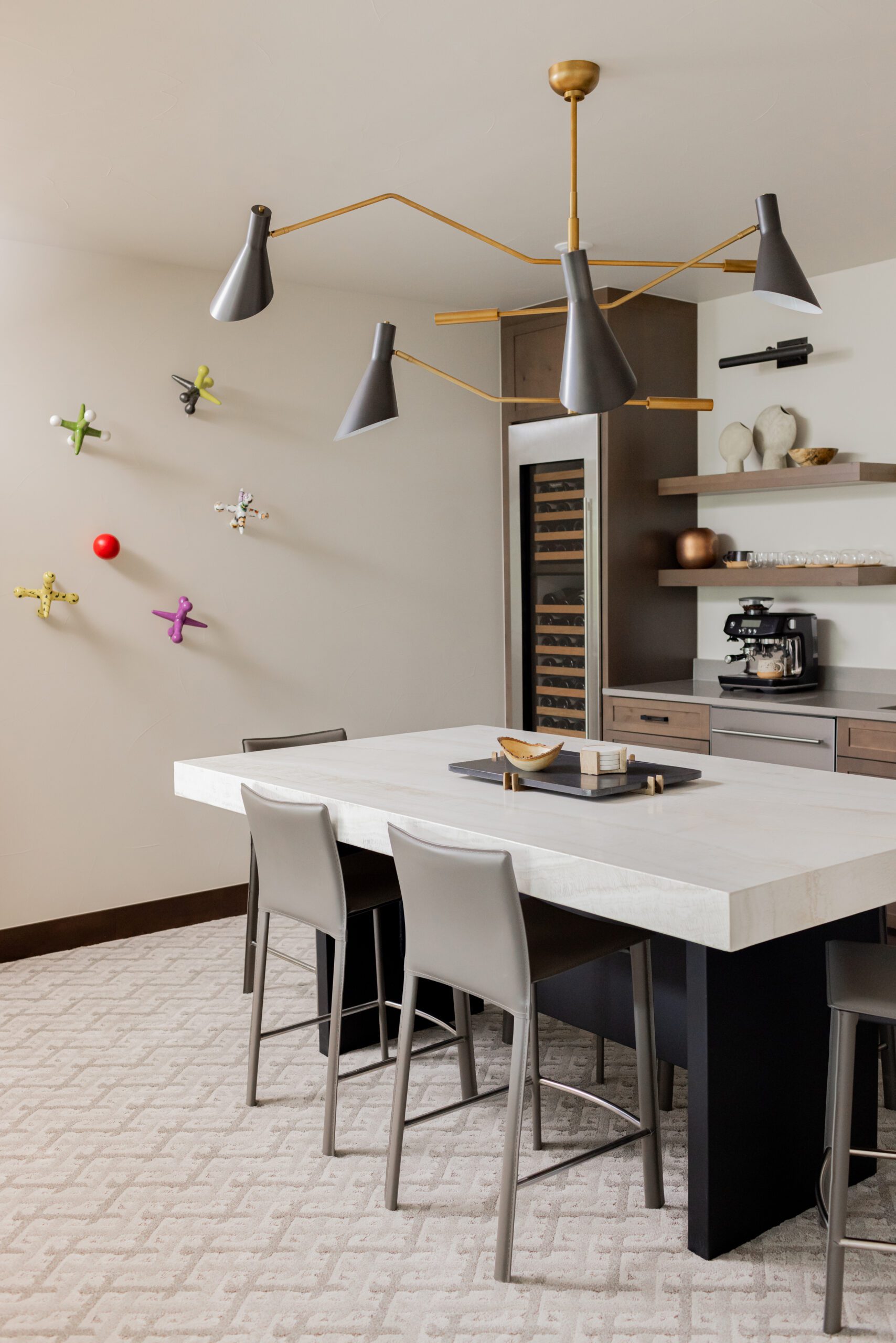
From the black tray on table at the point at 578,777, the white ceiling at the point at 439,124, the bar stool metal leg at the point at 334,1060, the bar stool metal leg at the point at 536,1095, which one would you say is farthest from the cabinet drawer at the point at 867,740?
the bar stool metal leg at the point at 334,1060

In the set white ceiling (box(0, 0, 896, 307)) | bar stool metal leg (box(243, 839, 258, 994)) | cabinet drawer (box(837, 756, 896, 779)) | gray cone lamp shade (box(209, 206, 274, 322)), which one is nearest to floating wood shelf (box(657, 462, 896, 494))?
white ceiling (box(0, 0, 896, 307))

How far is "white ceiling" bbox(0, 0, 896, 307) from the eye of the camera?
2596 millimetres

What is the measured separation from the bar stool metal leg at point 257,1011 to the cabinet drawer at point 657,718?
7.82 feet

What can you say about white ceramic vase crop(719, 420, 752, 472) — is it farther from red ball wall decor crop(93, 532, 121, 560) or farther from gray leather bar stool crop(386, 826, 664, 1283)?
gray leather bar stool crop(386, 826, 664, 1283)

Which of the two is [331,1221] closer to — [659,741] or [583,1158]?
[583,1158]

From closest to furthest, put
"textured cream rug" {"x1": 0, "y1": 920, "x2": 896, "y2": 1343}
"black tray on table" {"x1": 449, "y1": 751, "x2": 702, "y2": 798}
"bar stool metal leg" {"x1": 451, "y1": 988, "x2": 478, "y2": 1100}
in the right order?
1. "textured cream rug" {"x1": 0, "y1": 920, "x2": 896, "y2": 1343}
2. "black tray on table" {"x1": 449, "y1": 751, "x2": 702, "y2": 798}
3. "bar stool metal leg" {"x1": 451, "y1": 988, "x2": 478, "y2": 1100}

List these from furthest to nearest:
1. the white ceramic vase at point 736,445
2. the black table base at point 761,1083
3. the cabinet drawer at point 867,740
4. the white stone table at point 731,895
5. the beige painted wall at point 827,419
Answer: the white ceramic vase at point 736,445, the beige painted wall at point 827,419, the cabinet drawer at point 867,740, the black table base at point 761,1083, the white stone table at point 731,895

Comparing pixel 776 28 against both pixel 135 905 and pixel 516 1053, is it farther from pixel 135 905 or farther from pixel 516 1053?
pixel 135 905

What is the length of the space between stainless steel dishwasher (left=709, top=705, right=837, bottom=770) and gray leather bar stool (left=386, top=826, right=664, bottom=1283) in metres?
2.04

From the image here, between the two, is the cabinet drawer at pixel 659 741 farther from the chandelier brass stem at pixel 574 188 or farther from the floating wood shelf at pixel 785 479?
the chandelier brass stem at pixel 574 188

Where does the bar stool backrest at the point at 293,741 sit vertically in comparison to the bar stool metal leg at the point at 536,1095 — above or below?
above

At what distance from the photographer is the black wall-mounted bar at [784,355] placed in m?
4.89

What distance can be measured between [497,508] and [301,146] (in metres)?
2.65

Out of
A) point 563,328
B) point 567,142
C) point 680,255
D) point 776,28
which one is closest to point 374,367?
point 567,142
